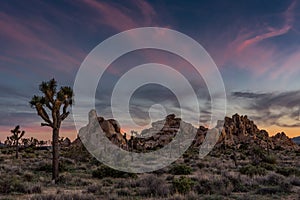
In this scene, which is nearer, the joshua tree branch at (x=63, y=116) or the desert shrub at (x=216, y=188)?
the desert shrub at (x=216, y=188)

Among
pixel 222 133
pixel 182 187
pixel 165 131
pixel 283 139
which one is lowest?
pixel 182 187

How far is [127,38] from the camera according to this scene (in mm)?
25344

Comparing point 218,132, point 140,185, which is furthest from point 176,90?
point 218,132

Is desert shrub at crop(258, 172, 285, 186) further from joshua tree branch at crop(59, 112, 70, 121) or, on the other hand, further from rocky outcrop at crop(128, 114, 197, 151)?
rocky outcrop at crop(128, 114, 197, 151)

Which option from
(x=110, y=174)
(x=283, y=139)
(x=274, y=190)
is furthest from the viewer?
(x=283, y=139)

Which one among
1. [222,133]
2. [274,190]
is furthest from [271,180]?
[222,133]

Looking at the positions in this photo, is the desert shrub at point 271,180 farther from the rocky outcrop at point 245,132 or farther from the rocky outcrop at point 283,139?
the rocky outcrop at point 283,139

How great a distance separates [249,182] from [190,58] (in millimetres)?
12632

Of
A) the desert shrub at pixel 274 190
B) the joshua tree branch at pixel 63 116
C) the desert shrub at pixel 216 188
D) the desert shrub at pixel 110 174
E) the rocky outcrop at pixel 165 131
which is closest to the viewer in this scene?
the desert shrub at pixel 216 188

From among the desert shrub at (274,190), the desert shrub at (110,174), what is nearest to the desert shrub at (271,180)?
the desert shrub at (274,190)

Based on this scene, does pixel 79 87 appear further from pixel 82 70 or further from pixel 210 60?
pixel 210 60

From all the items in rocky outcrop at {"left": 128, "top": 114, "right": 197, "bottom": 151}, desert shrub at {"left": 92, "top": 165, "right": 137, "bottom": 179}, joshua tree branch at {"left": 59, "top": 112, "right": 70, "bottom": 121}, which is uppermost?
rocky outcrop at {"left": 128, "top": 114, "right": 197, "bottom": 151}

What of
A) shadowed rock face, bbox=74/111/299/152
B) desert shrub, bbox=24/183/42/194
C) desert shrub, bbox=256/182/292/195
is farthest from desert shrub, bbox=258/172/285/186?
shadowed rock face, bbox=74/111/299/152

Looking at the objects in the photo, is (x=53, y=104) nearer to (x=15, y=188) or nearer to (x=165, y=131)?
(x=15, y=188)
